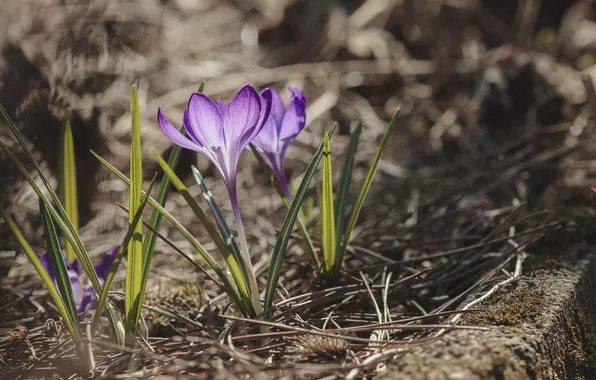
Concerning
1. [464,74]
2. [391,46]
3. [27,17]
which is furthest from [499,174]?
[27,17]

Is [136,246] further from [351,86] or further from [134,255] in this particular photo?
[351,86]

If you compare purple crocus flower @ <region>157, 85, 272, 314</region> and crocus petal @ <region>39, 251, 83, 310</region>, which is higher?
purple crocus flower @ <region>157, 85, 272, 314</region>

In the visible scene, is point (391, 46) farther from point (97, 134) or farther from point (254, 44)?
point (97, 134)

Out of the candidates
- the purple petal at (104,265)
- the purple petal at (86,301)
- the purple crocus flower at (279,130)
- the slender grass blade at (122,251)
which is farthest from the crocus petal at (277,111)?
the purple petal at (86,301)

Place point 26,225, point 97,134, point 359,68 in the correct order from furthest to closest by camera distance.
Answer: point 359,68 → point 97,134 → point 26,225

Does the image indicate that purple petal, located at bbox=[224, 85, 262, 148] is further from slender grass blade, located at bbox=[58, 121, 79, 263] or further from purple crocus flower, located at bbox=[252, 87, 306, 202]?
slender grass blade, located at bbox=[58, 121, 79, 263]

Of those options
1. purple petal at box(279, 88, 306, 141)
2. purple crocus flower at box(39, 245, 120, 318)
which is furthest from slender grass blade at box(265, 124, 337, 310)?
purple crocus flower at box(39, 245, 120, 318)

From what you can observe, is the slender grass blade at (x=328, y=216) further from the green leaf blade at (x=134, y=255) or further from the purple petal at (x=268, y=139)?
the green leaf blade at (x=134, y=255)
